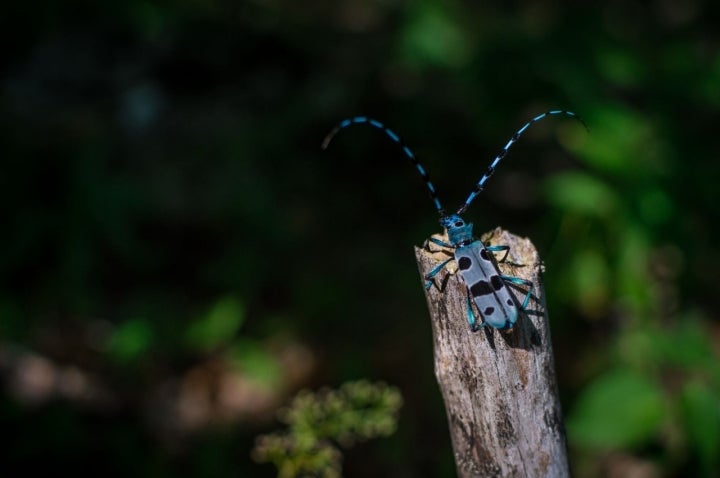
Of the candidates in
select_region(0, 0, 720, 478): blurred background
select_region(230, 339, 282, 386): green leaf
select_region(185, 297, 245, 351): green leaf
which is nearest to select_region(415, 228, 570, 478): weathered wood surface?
select_region(0, 0, 720, 478): blurred background

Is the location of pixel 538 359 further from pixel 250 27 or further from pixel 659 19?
pixel 659 19

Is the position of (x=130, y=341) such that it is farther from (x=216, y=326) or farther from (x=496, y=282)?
(x=496, y=282)

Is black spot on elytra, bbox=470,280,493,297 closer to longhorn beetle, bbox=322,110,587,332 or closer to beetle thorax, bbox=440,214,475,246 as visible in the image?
Answer: longhorn beetle, bbox=322,110,587,332

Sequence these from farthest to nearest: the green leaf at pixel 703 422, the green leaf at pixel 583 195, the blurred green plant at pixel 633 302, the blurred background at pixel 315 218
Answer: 1. the blurred background at pixel 315 218
2. the green leaf at pixel 583 195
3. the blurred green plant at pixel 633 302
4. the green leaf at pixel 703 422

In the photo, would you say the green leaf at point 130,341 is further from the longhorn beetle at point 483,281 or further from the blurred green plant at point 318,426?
the longhorn beetle at point 483,281

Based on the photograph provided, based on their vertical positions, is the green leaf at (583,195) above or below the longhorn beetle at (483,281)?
above

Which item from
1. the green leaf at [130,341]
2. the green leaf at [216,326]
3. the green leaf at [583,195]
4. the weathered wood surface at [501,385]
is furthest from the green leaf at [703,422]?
the green leaf at [130,341]

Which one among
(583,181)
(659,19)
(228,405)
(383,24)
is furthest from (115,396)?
(659,19)
